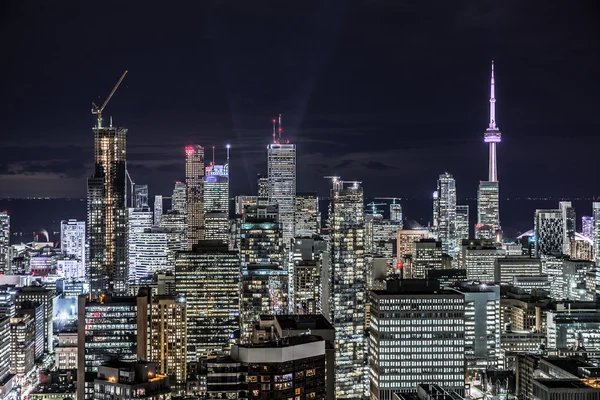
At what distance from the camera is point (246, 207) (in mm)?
58312

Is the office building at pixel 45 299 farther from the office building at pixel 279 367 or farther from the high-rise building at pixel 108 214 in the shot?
the office building at pixel 279 367

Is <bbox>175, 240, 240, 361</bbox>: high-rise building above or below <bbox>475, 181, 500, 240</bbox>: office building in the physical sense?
below

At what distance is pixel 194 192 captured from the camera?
77.0m

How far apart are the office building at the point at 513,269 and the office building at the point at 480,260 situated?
3.40 feet

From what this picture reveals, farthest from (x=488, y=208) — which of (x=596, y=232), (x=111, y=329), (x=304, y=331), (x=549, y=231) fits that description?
(x=304, y=331)

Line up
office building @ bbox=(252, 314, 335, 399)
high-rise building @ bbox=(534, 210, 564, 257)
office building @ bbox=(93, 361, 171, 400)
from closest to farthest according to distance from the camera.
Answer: office building @ bbox=(93, 361, 171, 400), office building @ bbox=(252, 314, 335, 399), high-rise building @ bbox=(534, 210, 564, 257)

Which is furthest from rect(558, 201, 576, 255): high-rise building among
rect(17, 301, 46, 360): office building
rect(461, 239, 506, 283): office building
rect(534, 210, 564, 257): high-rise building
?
rect(17, 301, 46, 360): office building

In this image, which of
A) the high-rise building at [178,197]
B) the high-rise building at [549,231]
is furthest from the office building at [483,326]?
the high-rise building at [178,197]

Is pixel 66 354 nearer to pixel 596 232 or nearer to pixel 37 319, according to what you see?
pixel 37 319

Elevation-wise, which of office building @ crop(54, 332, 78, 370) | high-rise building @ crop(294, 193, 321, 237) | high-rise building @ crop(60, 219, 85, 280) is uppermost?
high-rise building @ crop(294, 193, 321, 237)

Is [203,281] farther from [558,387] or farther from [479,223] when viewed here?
[479,223]

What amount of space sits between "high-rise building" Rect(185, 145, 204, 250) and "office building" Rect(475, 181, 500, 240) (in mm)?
22954

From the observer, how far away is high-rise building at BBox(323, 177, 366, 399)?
37.6 metres

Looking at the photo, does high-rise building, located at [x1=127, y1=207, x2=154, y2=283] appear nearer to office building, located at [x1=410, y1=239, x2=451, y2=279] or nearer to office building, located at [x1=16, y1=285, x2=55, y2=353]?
office building, located at [x1=16, y1=285, x2=55, y2=353]
